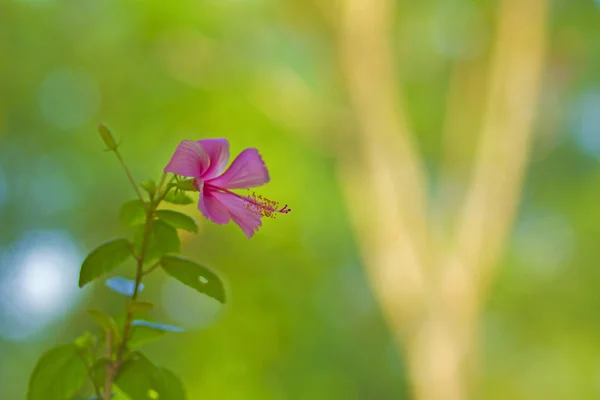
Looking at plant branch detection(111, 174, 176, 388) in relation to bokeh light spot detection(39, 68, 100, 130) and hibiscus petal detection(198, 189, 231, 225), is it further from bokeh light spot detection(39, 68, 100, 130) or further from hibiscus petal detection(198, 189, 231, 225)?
bokeh light spot detection(39, 68, 100, 130)

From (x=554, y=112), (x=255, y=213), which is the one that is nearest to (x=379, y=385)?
(x=554, y=112)

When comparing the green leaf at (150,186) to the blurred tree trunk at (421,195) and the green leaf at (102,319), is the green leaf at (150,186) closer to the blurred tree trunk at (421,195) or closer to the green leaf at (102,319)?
the green leaf at (102,319)

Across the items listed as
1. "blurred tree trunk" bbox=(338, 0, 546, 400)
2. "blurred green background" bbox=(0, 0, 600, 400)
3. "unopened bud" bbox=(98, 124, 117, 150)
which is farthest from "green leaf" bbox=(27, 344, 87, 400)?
"blurred green background" bbox=(0, 0, 600, 400)

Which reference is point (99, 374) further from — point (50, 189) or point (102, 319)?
point (50, 189)

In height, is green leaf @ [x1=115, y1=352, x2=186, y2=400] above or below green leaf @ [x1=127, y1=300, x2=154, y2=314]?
below

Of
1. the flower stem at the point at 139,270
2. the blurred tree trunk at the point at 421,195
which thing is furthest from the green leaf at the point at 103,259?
the blurred tree trunk at the point at 421,195
